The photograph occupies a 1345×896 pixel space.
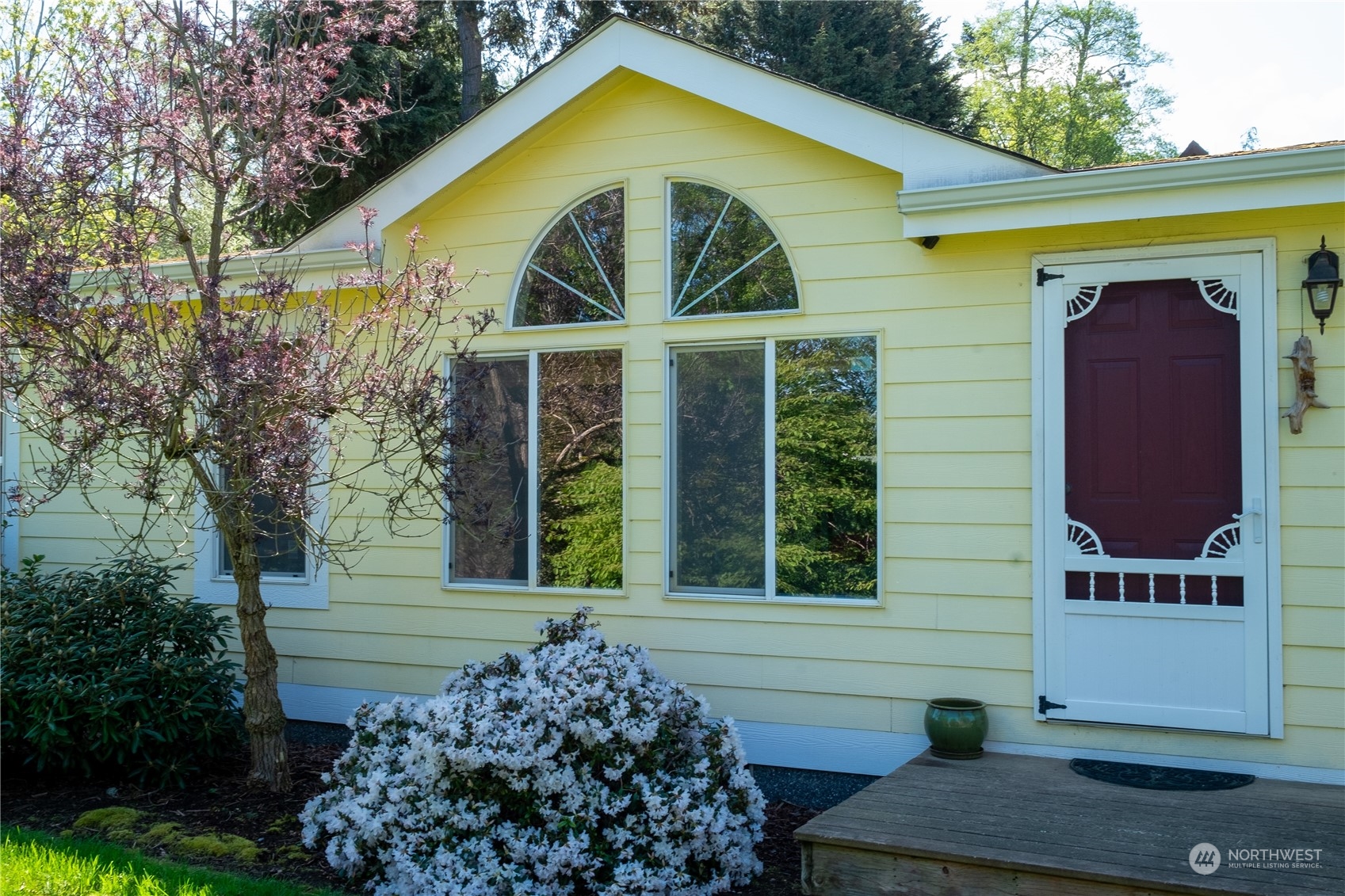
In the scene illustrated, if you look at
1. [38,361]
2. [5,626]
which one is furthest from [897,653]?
[5,626]

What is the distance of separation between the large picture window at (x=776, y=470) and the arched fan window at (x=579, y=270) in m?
0.60

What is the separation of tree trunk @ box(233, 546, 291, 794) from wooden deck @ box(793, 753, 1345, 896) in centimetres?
289

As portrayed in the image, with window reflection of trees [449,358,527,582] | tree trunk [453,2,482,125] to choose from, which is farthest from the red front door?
tree trunk [453,2,482,125]

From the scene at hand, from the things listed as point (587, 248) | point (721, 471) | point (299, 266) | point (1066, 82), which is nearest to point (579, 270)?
point (587, 248)

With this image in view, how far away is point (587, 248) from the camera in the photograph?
6.08 metres

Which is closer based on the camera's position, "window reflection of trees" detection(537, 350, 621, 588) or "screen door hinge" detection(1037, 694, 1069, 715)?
"screen door hinge" detection(1037, 694, 1069, 715)

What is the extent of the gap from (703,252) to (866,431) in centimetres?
135

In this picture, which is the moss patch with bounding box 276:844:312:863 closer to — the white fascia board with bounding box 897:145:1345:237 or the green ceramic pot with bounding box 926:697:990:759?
the green ceramic pot with bounding box 926:697:990:759

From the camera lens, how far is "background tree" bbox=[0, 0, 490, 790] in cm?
463

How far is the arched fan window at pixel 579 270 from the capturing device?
19.7 feet

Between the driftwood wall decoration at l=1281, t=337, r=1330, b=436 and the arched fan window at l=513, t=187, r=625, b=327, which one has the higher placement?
the arched fan window at l=513, t=187, r=625, b=327

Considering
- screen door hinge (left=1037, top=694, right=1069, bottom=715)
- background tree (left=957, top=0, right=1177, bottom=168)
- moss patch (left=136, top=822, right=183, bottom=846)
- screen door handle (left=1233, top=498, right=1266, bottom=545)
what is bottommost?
moss patch (left=136, top=822, right=183, bottom=846)

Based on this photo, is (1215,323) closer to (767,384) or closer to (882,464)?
(882,464)

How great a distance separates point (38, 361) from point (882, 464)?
3986 mm
